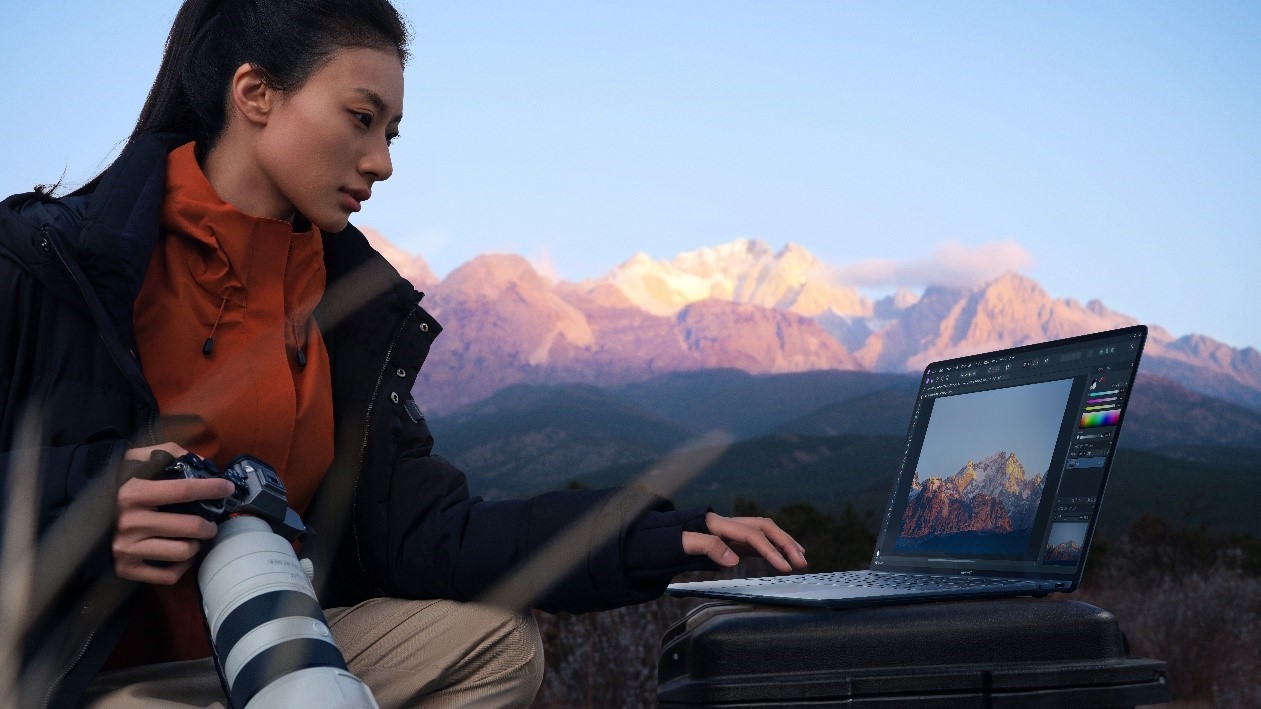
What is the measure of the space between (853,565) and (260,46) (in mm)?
8072

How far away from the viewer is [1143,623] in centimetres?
770

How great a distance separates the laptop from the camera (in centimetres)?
199

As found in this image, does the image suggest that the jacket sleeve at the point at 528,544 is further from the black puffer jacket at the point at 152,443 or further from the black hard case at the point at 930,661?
the black hard case at the point at 930,661

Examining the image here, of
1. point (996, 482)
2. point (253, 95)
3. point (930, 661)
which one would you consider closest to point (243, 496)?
point (253, 95)

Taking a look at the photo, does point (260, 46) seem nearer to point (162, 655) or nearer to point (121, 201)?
point (121, 201)

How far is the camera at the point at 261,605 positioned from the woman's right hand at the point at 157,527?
0.08ft

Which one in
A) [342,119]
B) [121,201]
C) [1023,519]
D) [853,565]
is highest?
[342,119]

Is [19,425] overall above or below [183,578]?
above

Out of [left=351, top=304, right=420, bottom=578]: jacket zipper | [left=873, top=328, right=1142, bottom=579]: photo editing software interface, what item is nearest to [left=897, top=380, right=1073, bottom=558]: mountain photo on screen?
[left=873, top=328, right=1142, bottom=579]: photo editing software interface

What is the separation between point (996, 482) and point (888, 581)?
29 cm

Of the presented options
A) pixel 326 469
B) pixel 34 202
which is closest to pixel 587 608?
pixel 326 469

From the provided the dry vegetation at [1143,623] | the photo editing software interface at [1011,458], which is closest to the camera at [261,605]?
the photo editing software interface at [1011,458]

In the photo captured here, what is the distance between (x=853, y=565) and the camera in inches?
376

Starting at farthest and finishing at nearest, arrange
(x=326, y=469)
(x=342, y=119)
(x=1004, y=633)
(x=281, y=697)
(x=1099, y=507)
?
1. (x=326, y=469)
2. (x=342, y=119)
3. (x=1099, y=507)
4. (x=1004, y=633)
5. (x=281, y=697)
